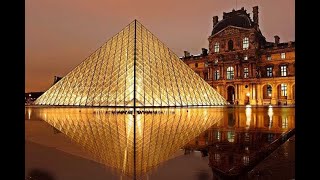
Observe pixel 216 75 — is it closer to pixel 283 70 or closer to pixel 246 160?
pixel 283 70

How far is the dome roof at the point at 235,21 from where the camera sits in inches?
2060

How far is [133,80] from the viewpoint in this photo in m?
24.2

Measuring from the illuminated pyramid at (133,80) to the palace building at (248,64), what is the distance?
64.1 ft

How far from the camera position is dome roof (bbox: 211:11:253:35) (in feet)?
172

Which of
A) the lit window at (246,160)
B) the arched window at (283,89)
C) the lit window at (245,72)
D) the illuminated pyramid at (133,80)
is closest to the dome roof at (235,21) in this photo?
the lit window at (245,72)

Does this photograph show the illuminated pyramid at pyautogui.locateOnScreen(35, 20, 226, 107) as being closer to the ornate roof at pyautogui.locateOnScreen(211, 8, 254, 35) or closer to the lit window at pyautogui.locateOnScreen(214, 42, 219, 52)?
the lit window at pyautogui.locateOnScreen(214, 42, 219, 52)

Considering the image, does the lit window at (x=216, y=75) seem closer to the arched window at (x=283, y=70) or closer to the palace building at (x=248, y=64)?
the palace building at (x=248, y=64)

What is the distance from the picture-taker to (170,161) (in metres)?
4.55

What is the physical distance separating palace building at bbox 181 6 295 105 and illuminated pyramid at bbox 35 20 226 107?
19.5 m

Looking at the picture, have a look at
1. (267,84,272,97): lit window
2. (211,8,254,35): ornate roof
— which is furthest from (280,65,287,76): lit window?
(211,8,254,35): ornate roof
